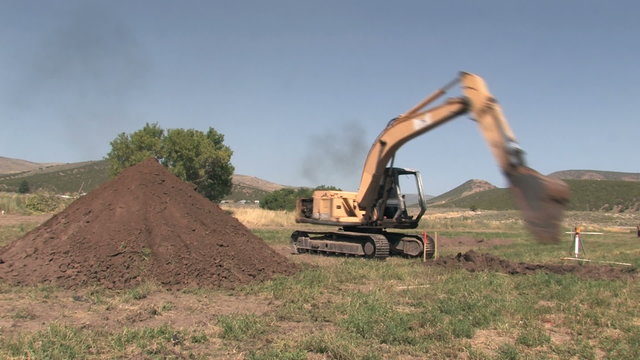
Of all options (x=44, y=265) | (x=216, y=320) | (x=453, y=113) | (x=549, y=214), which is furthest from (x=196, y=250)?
(x=549, y=214)

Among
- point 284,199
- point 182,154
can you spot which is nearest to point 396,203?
point 182,154

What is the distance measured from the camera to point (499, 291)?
1076 centimetres

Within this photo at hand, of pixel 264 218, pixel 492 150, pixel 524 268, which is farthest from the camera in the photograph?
pixel 264 218

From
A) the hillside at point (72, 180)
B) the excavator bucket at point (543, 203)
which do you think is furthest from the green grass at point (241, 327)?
the hillside at point (72, 180)

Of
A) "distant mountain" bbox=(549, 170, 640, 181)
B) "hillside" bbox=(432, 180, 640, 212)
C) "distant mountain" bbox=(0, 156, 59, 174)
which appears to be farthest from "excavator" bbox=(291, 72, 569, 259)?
"distant mountain" bbox=(549, 170, 640, 181)

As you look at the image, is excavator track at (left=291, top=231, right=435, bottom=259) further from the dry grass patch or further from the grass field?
the dry grass patch

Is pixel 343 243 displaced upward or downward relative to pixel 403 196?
downward

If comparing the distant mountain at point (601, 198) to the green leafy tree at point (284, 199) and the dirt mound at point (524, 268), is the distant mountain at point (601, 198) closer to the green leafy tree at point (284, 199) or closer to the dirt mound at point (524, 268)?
the green leafy tree at point (284, 199)

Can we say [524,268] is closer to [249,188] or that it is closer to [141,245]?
[141,245]

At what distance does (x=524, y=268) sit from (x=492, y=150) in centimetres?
606

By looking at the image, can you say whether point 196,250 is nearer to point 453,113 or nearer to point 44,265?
point 44,265

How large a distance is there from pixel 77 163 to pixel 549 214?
135185 millimetres

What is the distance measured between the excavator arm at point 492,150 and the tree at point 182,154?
114ft

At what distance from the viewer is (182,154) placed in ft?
161
